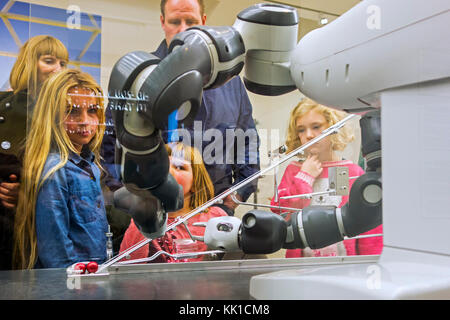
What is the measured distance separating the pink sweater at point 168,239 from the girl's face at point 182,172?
0.08 m

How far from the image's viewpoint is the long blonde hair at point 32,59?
1016 millimetres

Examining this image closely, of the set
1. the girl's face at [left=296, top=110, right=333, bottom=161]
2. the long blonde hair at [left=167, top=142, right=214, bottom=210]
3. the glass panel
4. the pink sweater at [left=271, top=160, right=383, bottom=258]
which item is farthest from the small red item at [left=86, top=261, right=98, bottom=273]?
the girl's face at [left=296, top=110, right=333, bottom=161]

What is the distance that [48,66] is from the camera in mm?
1053

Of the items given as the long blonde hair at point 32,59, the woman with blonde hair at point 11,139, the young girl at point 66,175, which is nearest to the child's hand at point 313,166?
the young girl at point 66,175

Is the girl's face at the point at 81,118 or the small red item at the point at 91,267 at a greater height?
the girl's face at the point at 81,118

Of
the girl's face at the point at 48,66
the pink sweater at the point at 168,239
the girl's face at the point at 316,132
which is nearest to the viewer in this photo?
the girl's face at the point at 316,132

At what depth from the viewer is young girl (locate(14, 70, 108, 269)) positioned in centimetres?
100

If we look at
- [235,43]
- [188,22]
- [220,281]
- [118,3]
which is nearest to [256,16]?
[235,43]

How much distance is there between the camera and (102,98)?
2.96 feet

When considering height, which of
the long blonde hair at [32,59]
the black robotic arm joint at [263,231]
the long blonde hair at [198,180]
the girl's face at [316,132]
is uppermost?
the long blonde hair at [32,59]

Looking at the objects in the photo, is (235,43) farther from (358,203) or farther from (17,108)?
(17,108)

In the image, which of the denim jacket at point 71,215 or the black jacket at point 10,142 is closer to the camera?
the denim jacket at point 71,215

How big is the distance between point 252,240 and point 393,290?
368mm

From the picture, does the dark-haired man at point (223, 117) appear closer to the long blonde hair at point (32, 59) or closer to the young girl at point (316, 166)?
the young girl at point (316, 166)
